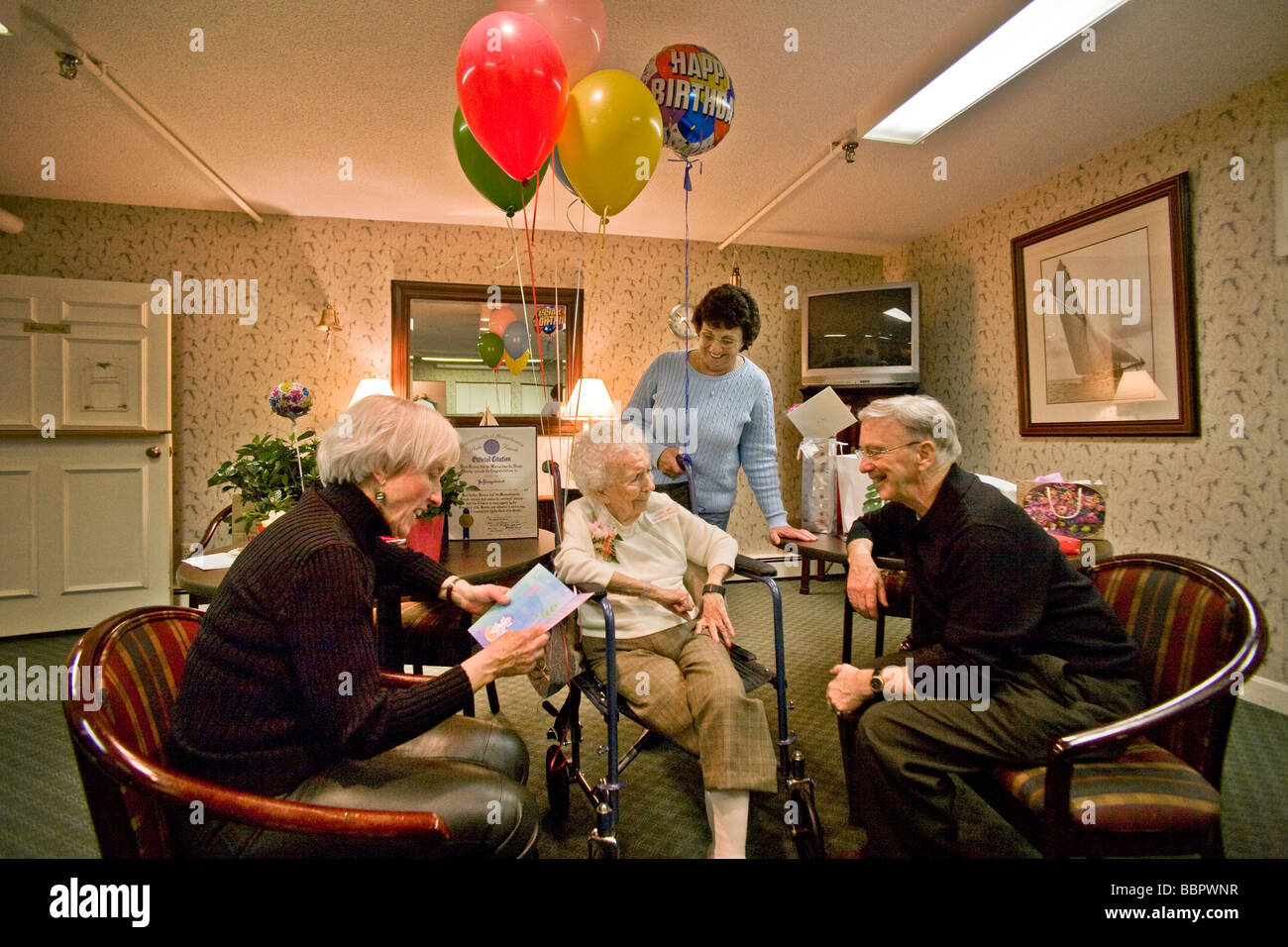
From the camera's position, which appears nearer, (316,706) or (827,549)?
(316,706)

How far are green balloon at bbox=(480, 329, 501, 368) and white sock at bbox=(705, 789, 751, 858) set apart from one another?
11.0ft

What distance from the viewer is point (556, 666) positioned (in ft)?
4.80

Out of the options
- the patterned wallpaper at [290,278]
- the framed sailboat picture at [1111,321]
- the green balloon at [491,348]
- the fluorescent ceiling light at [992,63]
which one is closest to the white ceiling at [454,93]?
the fluorescent ceiling light at [992,63]

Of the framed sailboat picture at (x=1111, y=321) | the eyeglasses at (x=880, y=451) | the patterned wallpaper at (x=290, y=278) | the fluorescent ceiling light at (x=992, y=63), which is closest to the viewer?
the eyeglasses at (x=880, y=451)

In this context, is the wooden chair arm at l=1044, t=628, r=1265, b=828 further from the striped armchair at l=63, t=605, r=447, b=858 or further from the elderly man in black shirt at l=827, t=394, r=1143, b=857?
the striped armchair at l=63, t=605, r=447, b=858

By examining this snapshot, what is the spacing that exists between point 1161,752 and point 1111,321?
269 centimetres

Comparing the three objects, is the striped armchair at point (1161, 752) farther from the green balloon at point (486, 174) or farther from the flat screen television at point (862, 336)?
the flat screen television at point (862, 336)

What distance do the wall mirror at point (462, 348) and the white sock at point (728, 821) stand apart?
3056 millimetres

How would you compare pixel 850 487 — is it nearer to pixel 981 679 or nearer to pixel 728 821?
pixel 981 679

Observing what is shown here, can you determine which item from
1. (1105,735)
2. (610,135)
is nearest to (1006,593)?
(1105,735)

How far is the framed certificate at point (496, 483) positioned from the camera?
208cm

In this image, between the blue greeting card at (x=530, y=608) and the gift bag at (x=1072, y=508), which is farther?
Answer: the gift bag at (x=1072, y=508)
